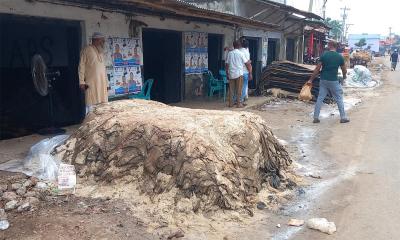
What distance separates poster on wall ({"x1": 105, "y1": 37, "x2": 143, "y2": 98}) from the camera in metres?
8.75

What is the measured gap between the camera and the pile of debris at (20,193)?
161 inches

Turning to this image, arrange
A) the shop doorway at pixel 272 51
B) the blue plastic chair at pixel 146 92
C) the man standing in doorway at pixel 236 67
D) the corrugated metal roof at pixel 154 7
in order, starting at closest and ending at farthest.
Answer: the corrugated metal roof at pixel 154 7
the blue plastic chair at pixel 146 92
the man standing in doorway at pixel 236 67
the shop doorway at pixel 272 51

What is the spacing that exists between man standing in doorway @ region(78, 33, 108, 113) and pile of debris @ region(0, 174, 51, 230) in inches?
91.9

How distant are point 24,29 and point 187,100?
5680 mm

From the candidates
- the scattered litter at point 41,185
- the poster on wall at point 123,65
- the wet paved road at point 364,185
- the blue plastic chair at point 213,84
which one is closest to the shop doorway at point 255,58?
the blue plastic chair at point 213,84

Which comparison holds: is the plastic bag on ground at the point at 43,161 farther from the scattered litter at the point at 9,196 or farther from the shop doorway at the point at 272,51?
the shop doorway at the point at 272,51

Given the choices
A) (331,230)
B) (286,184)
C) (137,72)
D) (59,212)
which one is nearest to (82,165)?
(59,212)

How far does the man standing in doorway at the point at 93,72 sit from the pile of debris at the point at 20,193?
2.34 m

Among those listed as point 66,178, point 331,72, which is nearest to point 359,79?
point 331,72

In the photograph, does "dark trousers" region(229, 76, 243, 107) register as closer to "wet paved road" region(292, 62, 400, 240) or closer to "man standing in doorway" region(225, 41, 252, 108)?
"man standing in doorway" region(225, 41, 252, 108)

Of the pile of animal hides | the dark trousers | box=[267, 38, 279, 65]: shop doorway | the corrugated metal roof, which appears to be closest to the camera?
the corrugated metal roof

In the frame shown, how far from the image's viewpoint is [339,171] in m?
6.04

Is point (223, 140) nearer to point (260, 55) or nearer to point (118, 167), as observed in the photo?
point (118, 167)

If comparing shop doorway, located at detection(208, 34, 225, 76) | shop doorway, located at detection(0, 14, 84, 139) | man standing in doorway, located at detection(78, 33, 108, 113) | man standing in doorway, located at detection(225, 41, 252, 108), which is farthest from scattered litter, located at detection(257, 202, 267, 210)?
shop doorway, located at detection(208, 34, 225, 76)
